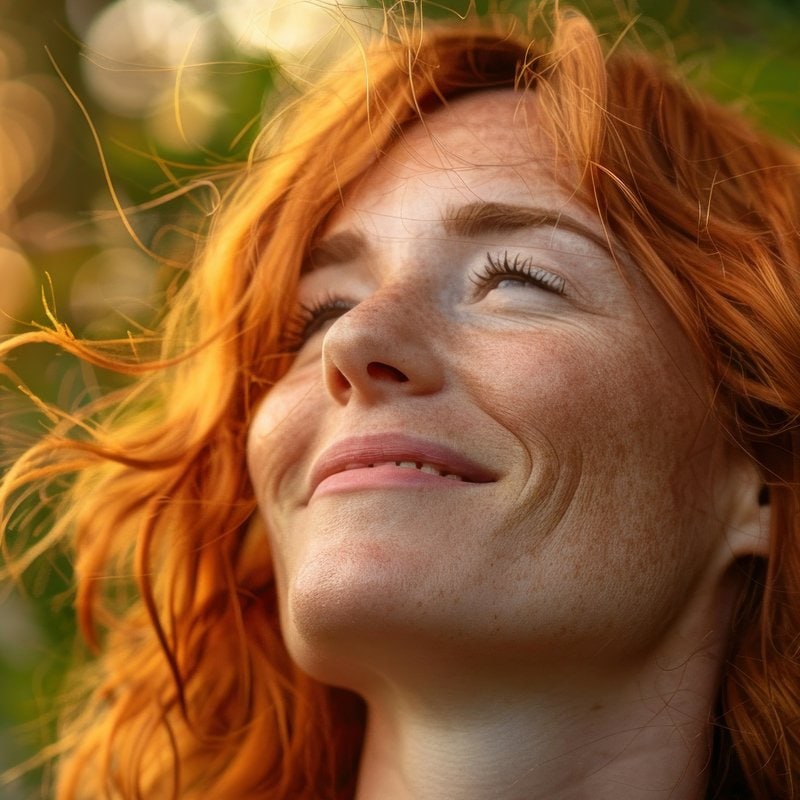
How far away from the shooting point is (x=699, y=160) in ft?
5.93

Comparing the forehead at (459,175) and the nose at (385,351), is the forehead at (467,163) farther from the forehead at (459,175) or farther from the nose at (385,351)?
the nose at (385,351)

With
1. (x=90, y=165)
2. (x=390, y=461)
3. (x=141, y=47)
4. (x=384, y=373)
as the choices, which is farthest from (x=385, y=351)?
(x=90, y=165)

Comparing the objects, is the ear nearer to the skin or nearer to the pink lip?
the skin

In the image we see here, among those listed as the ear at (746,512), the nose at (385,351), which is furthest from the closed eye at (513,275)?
the ear at (746,512)

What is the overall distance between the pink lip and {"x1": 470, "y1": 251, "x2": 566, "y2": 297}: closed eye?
287mm

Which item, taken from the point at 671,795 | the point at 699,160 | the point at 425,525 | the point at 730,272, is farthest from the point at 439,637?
the point at 699,160

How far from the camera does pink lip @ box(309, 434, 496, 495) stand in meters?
1.58

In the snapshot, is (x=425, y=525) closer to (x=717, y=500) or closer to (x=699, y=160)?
(x=717, y=500)

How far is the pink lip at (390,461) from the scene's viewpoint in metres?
1.58

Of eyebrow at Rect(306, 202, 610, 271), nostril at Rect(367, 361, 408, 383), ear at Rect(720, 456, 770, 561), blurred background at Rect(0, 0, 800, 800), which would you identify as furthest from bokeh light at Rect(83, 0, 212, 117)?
ear at Rect(720, 456, 770, 561)

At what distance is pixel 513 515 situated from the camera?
1.56 metres

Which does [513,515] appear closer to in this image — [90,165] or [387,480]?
[387,480]

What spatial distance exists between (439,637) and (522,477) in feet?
0.81

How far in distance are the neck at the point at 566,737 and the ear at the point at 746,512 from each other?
18 centimetres
